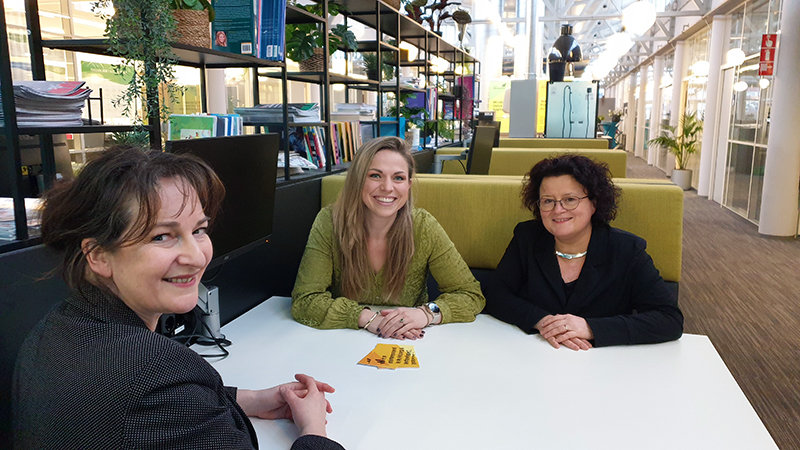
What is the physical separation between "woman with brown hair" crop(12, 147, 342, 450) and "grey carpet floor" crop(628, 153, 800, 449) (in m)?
2.60

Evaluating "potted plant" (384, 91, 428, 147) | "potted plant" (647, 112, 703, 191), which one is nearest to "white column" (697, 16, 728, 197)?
"potted plant" (647, 112, 703, 191)

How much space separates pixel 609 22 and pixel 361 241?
19451 mm

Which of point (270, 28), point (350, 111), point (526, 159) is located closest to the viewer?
point (270, 28)

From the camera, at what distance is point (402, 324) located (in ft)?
5.99

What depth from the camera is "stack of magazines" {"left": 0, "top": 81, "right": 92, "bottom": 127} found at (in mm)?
1460

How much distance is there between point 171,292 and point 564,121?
7.03m

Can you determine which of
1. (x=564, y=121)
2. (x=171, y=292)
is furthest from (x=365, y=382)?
(x=564, y=121)

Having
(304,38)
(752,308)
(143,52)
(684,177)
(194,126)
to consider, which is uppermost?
(304,38)

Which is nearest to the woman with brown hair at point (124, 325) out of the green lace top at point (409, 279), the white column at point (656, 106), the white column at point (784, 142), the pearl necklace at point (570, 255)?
the green lace top at point (409, 279)

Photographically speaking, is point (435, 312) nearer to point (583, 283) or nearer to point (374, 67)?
point (583, 283)

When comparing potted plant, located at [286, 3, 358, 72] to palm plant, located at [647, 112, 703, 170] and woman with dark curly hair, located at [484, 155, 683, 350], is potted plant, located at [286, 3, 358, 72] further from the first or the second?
palm plant, located at [647, 112, 703, 170]

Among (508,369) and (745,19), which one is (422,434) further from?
(745,19)

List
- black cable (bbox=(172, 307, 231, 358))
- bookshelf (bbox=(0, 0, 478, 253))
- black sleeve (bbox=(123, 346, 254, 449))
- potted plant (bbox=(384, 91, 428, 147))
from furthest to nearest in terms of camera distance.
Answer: potted plant (bbox=(384, 91, 428, 147)) < black cable (bbox=(172, 307, 231, 358)) < bookshelf (bbox=(0, 0, 478, 253)) < black sleeve (bbox=(123, 346, 254, 449))

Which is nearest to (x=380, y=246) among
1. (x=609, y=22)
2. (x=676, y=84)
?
(x=676, y=84)
